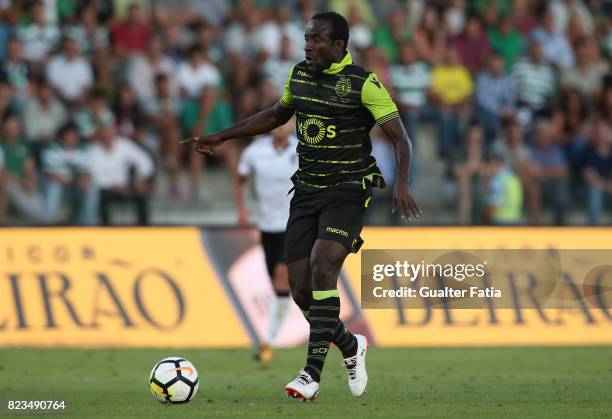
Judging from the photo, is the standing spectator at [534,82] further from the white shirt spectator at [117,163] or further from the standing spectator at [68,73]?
the standing spectator at [68,73]

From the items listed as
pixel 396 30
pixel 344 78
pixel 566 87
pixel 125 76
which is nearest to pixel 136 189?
pixel 125 76

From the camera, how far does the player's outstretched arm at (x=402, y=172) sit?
26.3 ft

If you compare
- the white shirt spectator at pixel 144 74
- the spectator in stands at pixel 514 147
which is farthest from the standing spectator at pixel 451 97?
the white shirt spectator at pixel 144 74

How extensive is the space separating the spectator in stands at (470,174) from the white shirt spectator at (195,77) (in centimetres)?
374

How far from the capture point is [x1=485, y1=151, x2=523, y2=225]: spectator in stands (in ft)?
54.9

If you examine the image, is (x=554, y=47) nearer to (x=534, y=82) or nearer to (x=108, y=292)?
(x=534, y=82)

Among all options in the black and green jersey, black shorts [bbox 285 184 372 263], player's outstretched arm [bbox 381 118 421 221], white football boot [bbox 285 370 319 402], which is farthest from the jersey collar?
white football boot [bbox 285 370 319 402]

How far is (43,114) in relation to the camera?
17.2m

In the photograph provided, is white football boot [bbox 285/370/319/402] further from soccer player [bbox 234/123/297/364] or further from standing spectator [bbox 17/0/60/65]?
standing spectator [bbox 17/0/60/65]

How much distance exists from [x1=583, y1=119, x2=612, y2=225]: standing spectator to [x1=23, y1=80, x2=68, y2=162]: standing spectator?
7.30m

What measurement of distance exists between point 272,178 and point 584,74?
8938 mm

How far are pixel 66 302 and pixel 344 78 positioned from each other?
236 inches

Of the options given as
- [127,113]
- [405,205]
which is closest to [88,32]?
[127,113]

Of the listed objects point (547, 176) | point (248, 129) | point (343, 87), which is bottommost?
point (547, 176)
